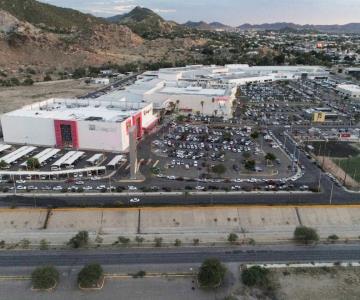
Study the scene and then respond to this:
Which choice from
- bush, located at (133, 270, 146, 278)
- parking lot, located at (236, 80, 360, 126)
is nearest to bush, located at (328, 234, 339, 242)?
bush, located at (133, 270, 146, 278)

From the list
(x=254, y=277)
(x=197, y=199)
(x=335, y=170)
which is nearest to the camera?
(x=254, y=277)

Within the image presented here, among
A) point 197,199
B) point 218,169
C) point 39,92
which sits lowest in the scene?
point 197,199

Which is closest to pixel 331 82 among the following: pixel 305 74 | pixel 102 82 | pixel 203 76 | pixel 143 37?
pixel 305 74

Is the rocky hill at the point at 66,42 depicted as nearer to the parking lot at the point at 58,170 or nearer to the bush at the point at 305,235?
the parking lot at the point at 58,170

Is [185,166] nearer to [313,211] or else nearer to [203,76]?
[313,211]

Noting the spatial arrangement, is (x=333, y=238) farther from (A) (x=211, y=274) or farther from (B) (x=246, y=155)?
(B) (x=246, y=155)

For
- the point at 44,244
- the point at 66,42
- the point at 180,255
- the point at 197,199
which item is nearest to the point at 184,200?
the point at 197,199

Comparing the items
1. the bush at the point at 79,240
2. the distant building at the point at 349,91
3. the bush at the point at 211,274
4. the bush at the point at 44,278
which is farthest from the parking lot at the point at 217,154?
the distant building at the point at 349,91
